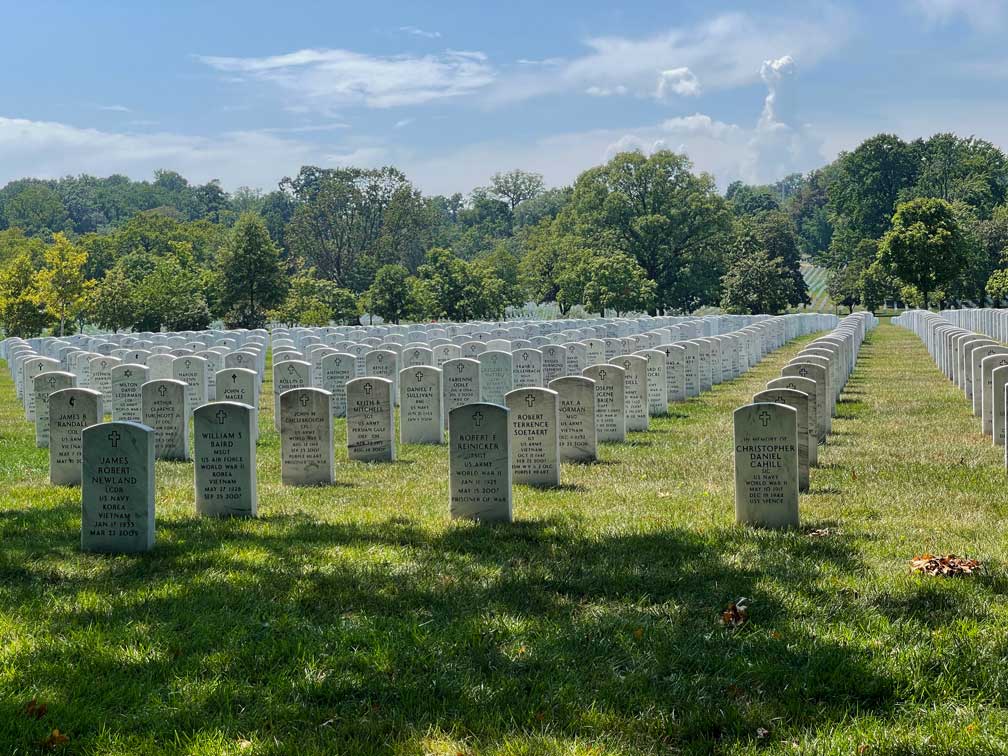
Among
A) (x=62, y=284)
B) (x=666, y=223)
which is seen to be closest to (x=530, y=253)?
(x=666, y=223)

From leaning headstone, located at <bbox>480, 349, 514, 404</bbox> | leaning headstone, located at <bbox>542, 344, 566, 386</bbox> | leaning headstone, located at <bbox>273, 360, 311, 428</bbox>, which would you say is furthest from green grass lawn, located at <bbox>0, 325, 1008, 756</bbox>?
leaning headstone, located at <bbox>542, 344, 566, 386</bbox>

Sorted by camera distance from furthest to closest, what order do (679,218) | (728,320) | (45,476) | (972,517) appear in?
1. (679,218)
2. (728,320)
3. (45,476)
4. (972,517)

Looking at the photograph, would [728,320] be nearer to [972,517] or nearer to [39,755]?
[972,517]

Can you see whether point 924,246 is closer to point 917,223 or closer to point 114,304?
point 917,223

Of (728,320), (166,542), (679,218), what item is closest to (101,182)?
(679,218)

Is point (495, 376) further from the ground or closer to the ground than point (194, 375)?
closer to the ground

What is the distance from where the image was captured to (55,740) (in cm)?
483

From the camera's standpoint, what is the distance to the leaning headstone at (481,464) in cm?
941

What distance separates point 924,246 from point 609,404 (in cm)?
5714

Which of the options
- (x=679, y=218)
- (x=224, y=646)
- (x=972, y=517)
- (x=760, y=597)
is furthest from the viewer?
(x=679, y=218)

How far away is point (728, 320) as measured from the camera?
54.7 m

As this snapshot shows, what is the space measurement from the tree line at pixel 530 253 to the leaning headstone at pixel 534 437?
3943cm

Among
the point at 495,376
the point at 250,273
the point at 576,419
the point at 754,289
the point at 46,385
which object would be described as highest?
the point at 250,273

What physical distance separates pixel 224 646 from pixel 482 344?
1729cm
